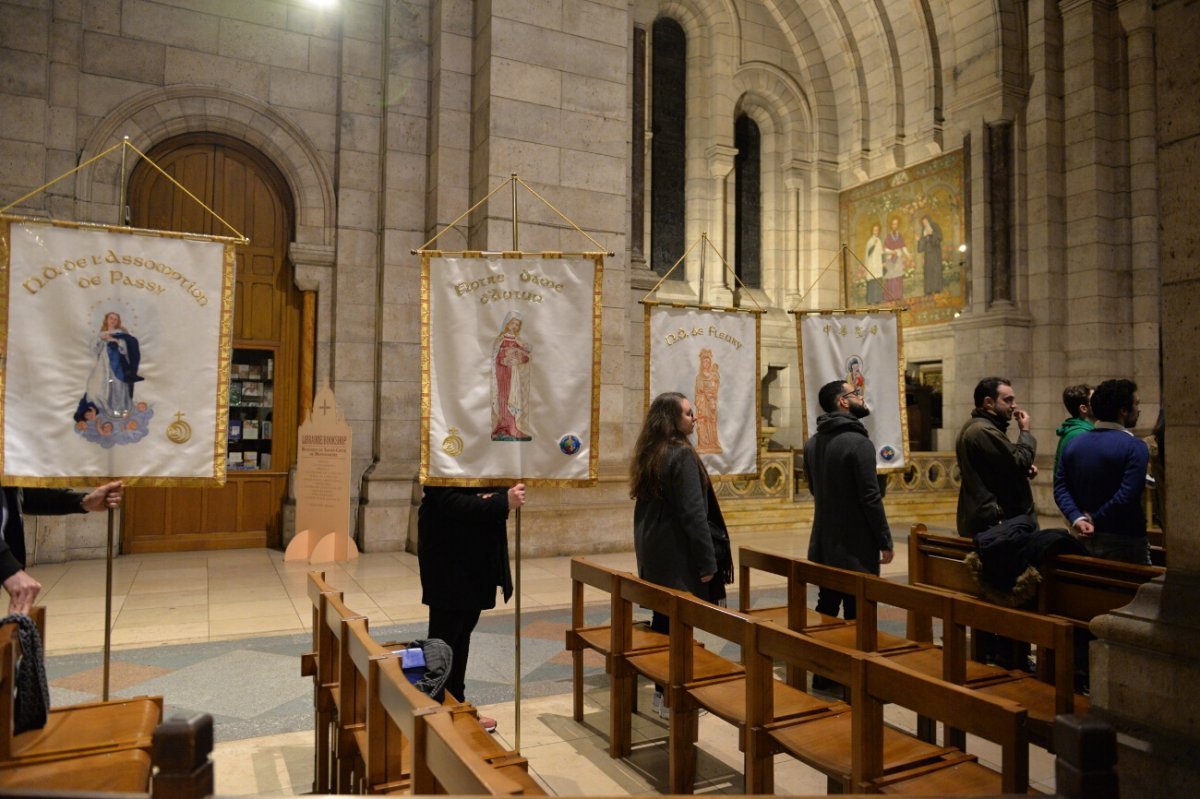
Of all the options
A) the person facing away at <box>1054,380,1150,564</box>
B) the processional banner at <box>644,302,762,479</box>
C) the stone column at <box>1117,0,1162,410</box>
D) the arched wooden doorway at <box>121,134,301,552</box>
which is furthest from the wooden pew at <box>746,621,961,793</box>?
the stone column at <box>1117,0,1162,410</box>

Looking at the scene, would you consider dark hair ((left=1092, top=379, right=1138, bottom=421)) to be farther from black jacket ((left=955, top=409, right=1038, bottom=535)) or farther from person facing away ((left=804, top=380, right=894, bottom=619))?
person facing away ((left=804, top=380, right=894, bottom=619))

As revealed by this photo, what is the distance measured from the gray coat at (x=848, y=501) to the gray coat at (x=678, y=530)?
2.84 ft

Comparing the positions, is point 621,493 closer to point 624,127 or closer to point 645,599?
point 624,127

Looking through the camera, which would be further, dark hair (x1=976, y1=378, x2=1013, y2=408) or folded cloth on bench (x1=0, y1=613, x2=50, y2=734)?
dark hair (x1=976, y1=378, x2=1013, y2=408)

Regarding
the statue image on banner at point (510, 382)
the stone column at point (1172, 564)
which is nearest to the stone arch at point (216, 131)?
the statue image on banner at point (510, 382)

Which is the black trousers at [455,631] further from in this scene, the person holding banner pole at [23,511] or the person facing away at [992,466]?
the person facing away at [992,466]

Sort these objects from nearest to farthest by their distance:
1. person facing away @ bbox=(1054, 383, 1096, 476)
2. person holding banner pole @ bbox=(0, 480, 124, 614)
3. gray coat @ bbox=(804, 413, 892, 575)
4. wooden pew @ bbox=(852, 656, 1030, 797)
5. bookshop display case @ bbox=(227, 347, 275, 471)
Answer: wooden pew @ bbox=(852, 656, 1030, 797)
person holding banner pole @ bbox=(0, 480, 124, 614)
gray coat @ bbox=(804, 413, 892, 575)
person facing away @ bbox=(1054, 383, 1096, 476)
bookshop display case @ bbox=(227, 347, 275, 471)

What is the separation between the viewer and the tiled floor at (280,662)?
11.0 feet

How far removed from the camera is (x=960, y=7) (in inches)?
534

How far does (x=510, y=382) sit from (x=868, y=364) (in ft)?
10.8

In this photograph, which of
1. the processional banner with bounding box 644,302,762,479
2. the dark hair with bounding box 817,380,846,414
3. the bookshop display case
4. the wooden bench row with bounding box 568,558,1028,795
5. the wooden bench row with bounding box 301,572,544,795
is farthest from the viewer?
the bookshop display case

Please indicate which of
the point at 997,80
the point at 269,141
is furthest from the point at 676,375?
the point at 997,80

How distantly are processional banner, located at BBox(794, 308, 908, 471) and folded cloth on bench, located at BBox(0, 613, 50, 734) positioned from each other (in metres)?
4.79

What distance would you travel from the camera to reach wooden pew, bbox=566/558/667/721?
3.80 m
